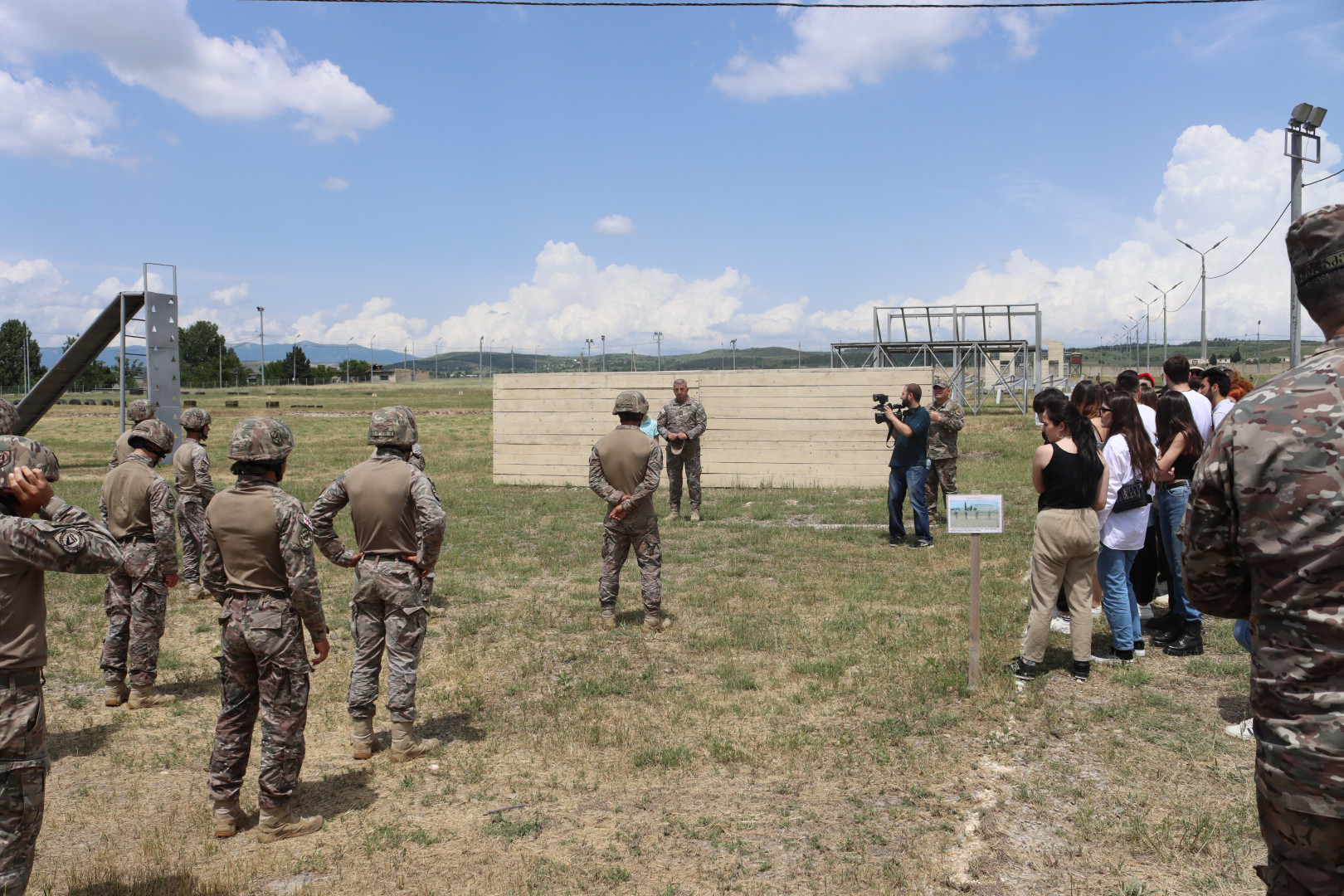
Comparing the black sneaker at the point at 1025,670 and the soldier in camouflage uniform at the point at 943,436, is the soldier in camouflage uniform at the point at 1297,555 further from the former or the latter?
the soldier in camouflage uniform at the point at 943,436

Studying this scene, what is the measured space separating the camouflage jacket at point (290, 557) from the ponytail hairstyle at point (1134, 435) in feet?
18.6

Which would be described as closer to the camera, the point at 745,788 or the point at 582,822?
the point at 582,822

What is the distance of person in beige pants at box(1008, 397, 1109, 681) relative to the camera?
6.13m

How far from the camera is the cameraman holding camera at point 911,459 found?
37.9 feet

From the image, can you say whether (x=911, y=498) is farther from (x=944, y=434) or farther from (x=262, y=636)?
(x=262, y=636)

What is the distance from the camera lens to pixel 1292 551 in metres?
2.19

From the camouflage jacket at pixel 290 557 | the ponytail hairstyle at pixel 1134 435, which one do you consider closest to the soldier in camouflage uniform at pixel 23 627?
the camouflage jacket at pixel 290 557

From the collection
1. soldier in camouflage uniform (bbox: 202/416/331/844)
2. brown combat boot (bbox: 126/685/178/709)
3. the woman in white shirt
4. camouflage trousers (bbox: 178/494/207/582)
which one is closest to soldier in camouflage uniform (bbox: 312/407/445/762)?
soldier in camouflage uniform (bbox: 202/416/331/844)

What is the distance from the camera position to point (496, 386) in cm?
1869

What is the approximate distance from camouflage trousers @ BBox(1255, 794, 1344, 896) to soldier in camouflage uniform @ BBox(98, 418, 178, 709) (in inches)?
267

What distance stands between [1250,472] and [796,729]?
4.06m

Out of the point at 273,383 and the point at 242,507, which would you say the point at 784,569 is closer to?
the point at 242,507

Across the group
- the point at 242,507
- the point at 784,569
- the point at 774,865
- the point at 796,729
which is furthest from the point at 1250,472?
the point at 784,569

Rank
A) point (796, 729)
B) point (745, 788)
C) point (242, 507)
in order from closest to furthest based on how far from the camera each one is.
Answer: point (242, 507)
point (745, 788)
point (796, 729)
